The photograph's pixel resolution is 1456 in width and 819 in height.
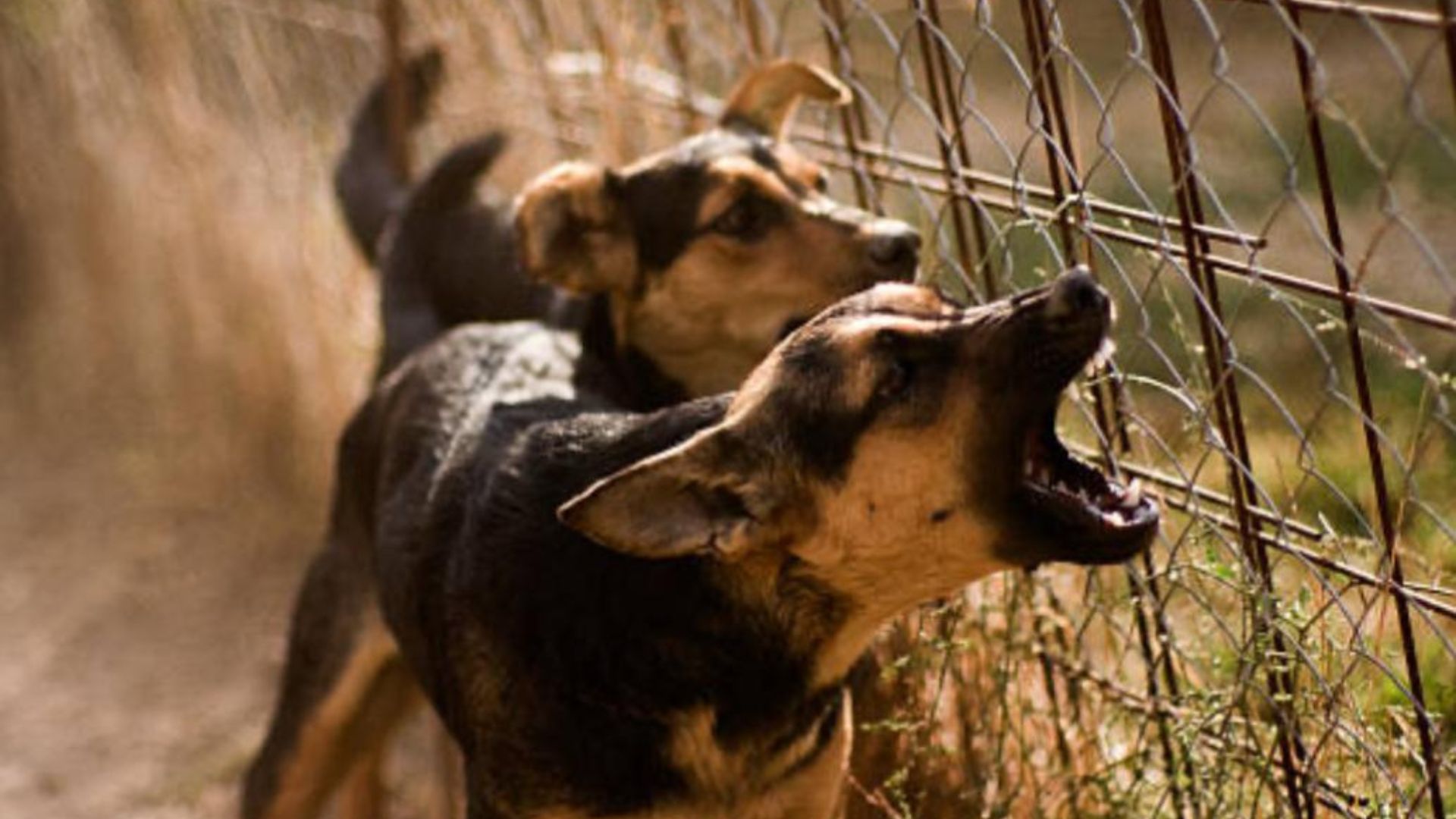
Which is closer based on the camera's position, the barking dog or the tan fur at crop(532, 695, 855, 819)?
the barking dog

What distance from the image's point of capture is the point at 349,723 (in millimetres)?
5469

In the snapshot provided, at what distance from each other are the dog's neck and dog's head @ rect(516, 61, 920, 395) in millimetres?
18

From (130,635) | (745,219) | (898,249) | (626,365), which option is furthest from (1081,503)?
(130,635)

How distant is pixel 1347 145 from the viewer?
29.8 ft

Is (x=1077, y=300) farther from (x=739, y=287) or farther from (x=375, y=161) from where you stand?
(x=375, y=161)

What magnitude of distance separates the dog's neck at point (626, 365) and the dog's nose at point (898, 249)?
0.76m

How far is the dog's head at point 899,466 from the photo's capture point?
12.2 feet

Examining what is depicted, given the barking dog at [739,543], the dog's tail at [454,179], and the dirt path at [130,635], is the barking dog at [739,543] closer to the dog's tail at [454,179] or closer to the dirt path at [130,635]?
the dog's tail at [454,179]

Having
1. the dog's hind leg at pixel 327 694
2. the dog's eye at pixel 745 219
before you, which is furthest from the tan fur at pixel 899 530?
the dog's hind leg at pixel 327 694

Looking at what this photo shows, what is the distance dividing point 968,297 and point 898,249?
8.2 inches

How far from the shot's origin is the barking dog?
3.76 meters

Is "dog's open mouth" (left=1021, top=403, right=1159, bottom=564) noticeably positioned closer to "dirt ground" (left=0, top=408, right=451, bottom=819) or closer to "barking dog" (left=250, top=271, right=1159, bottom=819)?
"barking dog" (left=250, top=271, right=1159, bottom=819)

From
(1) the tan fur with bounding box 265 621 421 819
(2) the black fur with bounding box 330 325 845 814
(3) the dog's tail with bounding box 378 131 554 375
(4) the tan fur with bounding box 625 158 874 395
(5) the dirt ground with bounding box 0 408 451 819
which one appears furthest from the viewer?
(5) the dirt ground with bounding box 0 408 451 819

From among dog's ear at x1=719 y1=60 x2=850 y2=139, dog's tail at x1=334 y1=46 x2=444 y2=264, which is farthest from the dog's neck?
dog's tail at x1=334 y1=46 x2=444 y2=264
